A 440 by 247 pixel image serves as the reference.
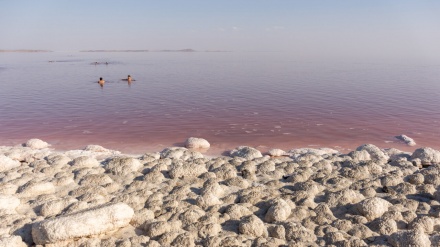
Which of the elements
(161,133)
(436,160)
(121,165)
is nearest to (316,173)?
(436,160)

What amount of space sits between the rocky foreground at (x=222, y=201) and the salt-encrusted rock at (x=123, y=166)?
3 centimetres

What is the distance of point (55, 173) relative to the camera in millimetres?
8977

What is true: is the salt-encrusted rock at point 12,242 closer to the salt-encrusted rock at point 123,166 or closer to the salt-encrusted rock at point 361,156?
the salt-encrusted rock at point 123,166

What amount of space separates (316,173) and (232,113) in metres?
11.5

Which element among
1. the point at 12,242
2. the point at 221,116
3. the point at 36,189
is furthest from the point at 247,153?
the point at 221,116

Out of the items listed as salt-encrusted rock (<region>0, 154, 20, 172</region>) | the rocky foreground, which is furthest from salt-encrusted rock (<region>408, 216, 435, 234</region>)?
salt-encrusted rock (<region>0, 154, 20, 172</region>)

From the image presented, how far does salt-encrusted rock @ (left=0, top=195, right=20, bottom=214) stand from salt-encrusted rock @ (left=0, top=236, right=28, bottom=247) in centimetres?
124

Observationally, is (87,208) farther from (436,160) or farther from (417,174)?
(436,160)

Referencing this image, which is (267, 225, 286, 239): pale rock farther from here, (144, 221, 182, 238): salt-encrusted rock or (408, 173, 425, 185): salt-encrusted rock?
(408, 173, 425, 185): salt-encrusted rock

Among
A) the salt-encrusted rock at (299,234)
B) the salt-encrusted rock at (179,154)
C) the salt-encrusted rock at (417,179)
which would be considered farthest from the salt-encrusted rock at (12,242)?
the salt-encrusted rock at (417,179)

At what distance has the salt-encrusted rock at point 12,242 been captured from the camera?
18.2 feet

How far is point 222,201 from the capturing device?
24.7 feet

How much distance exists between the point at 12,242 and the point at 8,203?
163 centimetres

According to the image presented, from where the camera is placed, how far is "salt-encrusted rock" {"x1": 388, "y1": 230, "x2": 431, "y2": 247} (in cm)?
558
